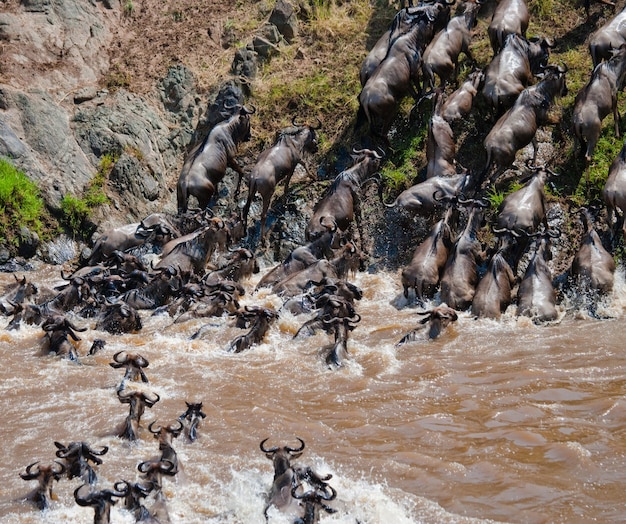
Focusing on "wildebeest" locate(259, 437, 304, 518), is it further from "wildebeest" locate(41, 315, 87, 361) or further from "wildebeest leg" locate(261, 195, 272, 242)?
"wildebeest leg" locate(261, 195, 272, 242)

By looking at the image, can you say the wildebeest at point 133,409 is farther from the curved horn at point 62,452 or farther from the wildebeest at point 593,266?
the wildebeest at point 593,266

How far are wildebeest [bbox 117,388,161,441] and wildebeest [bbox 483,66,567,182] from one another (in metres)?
8.05

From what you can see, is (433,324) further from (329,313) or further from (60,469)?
(60,469)

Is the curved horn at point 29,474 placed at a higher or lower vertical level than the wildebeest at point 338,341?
higher

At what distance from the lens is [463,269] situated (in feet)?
40.5

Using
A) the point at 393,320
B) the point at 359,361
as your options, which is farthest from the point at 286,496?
the point at 393,320

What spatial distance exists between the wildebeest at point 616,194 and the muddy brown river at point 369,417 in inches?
56.9

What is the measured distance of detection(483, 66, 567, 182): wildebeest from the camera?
1399cm

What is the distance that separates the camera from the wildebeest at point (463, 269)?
12.0 metres

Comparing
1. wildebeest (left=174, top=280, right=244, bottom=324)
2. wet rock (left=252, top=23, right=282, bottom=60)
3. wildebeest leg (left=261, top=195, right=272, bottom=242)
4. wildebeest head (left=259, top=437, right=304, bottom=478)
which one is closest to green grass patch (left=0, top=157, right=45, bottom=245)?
wildebeest leg (left=261, top=195, right=272, bottom=242)

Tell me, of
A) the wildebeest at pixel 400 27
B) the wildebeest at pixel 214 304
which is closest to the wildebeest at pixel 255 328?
the wildebeest at pixel 214 304

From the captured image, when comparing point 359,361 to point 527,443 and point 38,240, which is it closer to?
point 527,443

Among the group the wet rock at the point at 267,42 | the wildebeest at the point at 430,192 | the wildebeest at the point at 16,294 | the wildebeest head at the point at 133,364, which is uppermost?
the wet rock at the point at 267,42

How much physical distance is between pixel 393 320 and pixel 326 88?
7.63m
